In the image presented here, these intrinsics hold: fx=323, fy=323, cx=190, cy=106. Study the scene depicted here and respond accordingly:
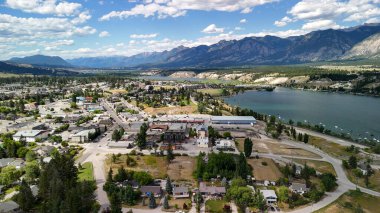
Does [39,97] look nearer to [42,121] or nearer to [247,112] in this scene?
[42,121]

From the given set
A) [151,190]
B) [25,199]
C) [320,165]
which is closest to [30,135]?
[25,199]

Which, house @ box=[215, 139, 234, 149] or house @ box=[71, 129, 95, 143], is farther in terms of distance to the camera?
house @ box=[71, 129, 95, 143]

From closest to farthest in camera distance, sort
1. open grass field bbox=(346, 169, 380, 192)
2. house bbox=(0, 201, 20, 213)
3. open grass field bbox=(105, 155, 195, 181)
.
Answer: house bbox=(0, 201, 20, 213) < open grass field bbox=(346, 169, 380, 192) < open grass field bbox=(105, 155, 195, 181)

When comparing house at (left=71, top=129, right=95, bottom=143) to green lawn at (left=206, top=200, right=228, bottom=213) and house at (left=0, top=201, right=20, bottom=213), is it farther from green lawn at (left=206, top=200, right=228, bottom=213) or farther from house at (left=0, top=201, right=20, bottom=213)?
green lawn at (left=206, top=200, right=228, bottom=213)

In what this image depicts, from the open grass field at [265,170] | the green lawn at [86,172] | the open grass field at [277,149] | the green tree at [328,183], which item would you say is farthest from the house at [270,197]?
the green lawn at [86,172]

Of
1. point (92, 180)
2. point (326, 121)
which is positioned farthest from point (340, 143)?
point (92, 180)

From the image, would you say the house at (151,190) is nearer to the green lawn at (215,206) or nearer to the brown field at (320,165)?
the green lawn at (215,206)

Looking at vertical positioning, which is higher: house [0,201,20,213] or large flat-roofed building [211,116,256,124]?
large flat-roofed building [211,116,256,124]

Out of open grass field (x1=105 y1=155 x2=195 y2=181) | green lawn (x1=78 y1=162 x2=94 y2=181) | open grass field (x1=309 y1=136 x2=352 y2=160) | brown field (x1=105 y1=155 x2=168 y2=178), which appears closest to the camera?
green lawn (x1=78 y1=162 x2=94 y2=181)

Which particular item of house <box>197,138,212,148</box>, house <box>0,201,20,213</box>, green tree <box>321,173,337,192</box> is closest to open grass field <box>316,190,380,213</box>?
green tree <box>321,173,337,192</box>

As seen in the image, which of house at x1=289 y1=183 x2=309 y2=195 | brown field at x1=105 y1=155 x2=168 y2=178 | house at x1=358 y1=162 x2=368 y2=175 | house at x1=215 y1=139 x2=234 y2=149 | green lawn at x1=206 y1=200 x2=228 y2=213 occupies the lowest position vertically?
green lawn at x1=206 y1=200 x2=228 y2=213
